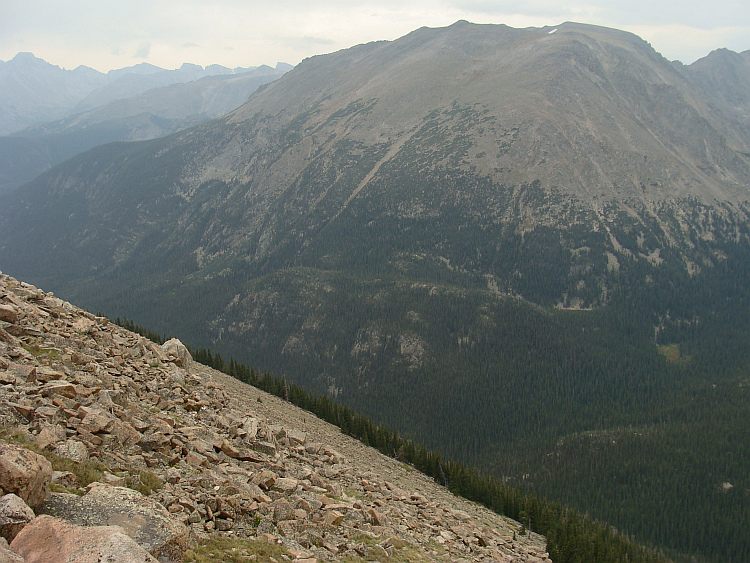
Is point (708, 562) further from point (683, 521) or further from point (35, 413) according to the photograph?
point (35, 413)

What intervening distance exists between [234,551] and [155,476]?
5.74 m

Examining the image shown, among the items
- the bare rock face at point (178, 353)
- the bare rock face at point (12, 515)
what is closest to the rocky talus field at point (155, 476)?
the bare rock face at point (12, 515)

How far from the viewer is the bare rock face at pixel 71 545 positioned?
1379 centimetres

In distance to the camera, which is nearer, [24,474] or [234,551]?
[24,474]

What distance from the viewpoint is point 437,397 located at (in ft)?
549

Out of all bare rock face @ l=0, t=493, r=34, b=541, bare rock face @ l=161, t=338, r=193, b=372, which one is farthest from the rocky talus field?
bare rock face @ l=161, t=338, r=193, b=372

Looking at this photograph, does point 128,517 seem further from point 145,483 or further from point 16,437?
point 16,437

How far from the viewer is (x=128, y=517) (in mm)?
17172

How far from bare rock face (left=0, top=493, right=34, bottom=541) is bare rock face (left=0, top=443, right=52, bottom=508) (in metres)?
0.60

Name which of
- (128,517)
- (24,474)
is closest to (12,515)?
(24,474)

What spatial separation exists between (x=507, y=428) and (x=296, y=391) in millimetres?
84359

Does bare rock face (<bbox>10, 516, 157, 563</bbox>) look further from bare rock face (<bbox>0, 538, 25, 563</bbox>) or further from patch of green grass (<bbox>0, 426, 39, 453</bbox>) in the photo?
patch of green grass (<bbox>0, 426, 39, 453</bbox>)

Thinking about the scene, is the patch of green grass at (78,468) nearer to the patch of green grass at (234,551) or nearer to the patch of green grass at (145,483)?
the patch of green grass at (145,483)

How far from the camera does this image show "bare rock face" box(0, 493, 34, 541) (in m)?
14.5
